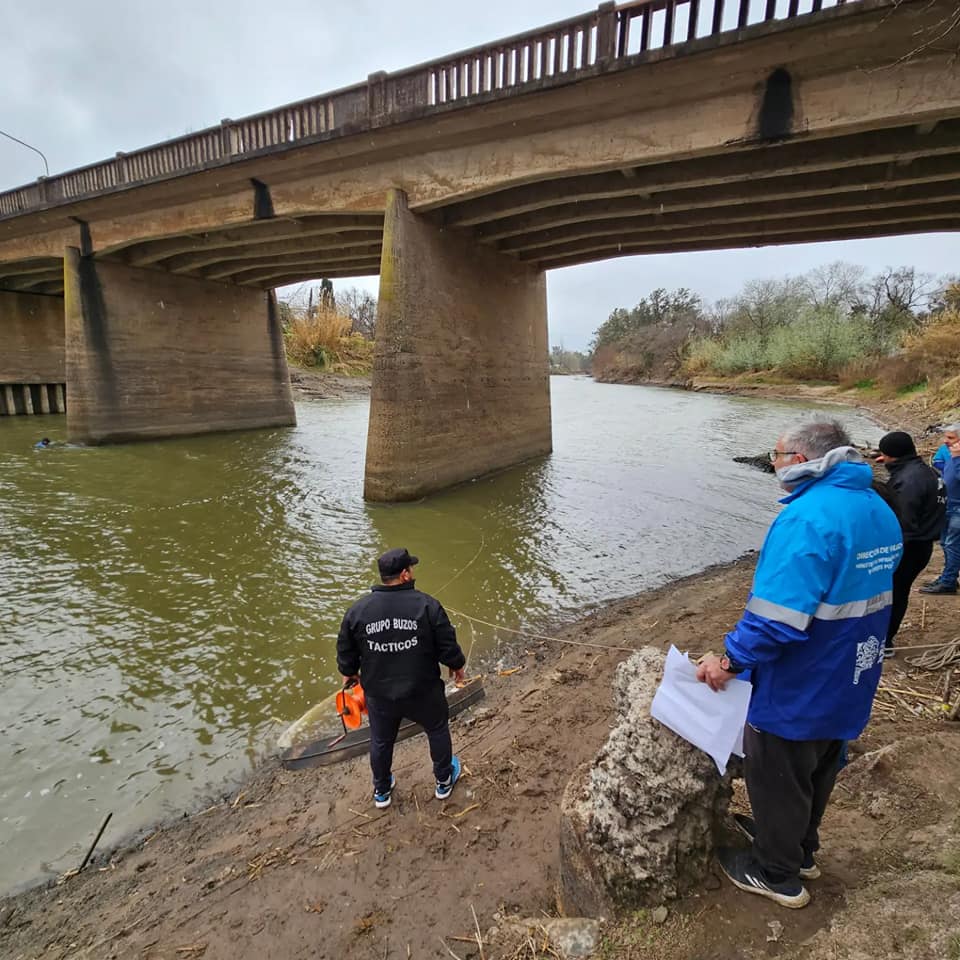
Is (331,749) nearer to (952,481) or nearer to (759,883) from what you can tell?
(759,883)

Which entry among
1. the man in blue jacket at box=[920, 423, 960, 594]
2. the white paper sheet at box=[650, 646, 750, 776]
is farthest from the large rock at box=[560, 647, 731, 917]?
the man in blue jacket at box=[920, 423, 960, 594]

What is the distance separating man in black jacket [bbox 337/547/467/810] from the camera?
2.99 meters

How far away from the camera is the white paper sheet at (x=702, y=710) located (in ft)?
6.10

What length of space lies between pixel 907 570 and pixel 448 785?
12.5 feet

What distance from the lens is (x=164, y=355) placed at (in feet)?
58.1

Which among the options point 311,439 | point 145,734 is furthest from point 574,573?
point 311,439

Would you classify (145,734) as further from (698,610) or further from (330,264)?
(330,264)

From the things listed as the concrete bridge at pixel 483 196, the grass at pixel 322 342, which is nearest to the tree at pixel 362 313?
the grass at pixel 322 342

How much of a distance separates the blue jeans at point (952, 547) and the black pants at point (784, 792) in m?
4.61

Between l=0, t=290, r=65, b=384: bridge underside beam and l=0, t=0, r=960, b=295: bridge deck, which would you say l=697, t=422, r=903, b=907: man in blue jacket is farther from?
l=0, t=290, r=65, b=384: bridge underside beam

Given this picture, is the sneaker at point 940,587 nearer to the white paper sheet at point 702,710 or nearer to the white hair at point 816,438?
the white hair at point 816,438

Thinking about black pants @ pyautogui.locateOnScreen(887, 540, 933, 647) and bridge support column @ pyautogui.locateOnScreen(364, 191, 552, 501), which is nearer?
black pants @ pyautogui.locateOnScreen(887, 540, 933, 647)

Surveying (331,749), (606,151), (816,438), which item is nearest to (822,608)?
(816,438)

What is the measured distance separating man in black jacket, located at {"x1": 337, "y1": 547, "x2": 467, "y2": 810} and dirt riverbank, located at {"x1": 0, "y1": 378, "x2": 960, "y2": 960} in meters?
0.27
